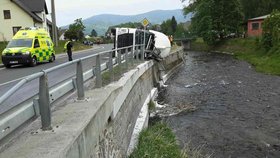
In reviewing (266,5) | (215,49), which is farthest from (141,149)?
(266,5)

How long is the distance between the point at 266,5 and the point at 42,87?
239 feet

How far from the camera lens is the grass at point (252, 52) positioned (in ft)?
104

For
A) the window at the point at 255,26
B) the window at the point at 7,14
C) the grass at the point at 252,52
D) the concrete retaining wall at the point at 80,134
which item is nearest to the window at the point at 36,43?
the grass at the point at 252,52

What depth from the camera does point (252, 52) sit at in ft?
150

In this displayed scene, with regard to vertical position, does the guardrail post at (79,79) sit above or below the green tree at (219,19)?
below

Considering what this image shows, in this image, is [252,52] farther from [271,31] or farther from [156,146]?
[156,146]

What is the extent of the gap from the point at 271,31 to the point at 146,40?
1986 cm

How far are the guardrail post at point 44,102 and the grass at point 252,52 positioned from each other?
2619 cm

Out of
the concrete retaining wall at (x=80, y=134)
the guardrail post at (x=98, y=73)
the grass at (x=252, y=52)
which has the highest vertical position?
the guardrail post at (x=98, y=73)

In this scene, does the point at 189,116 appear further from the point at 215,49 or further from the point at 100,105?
the point at 215,49

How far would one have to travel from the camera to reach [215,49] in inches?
2468

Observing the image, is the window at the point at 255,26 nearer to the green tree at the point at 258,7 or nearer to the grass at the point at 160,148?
the green tree at the point at 258,7

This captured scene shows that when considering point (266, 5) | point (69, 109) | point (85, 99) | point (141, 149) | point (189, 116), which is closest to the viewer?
point (69, 109)

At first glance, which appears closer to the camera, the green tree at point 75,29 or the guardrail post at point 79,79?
the guardrail post at point 79,79
